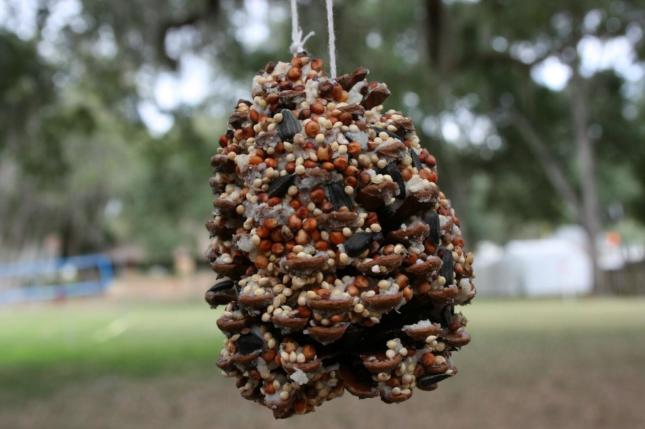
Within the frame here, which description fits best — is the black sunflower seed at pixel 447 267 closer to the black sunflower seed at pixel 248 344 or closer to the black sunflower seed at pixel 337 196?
the black sunflower seed at pixel 337 196

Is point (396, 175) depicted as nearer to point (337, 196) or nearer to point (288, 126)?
point (337, 196)

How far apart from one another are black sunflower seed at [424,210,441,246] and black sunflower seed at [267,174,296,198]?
0.32 meters

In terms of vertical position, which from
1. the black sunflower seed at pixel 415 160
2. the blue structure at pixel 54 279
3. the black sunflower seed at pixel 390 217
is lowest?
the blue structure at pixel 54 279

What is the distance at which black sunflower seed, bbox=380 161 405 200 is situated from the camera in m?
1.77

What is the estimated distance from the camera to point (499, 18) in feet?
35.0

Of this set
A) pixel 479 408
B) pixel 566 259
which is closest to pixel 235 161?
pixel 479 408

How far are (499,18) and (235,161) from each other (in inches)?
375

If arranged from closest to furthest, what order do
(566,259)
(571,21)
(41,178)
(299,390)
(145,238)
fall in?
1. (299,390)
2. (41,178)
3. (571,21)
4. (566,259)
5. (145,238)

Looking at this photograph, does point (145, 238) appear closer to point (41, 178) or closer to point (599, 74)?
point (599, 74)

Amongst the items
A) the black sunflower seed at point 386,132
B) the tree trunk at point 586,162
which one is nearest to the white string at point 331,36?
the black sunflower seed at point 386,132

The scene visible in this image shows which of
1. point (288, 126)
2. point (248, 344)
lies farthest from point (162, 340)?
point (288, 126)

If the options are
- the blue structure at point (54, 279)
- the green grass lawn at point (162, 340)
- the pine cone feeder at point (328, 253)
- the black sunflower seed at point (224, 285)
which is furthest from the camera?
the blue structure at point (54, 279)

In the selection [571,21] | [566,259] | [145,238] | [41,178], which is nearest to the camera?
[41,178]

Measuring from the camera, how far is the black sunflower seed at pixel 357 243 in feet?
5.55
